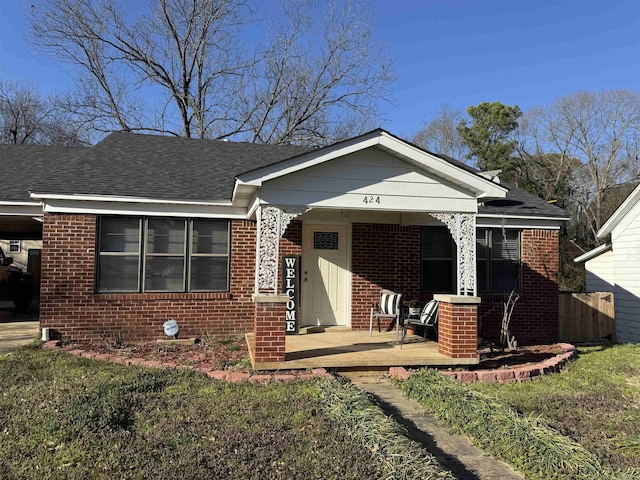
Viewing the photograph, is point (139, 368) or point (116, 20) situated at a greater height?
point (116, 20)

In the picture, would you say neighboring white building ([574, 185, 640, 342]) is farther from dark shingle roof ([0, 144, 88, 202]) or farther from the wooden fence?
dark shingle roof ([0, 144, 88, 202])

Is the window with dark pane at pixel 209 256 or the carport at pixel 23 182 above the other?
the carport at pixel 23 182

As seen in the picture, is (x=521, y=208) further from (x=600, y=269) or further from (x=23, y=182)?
(x=23, y=182)

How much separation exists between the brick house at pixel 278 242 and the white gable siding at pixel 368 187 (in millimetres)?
16

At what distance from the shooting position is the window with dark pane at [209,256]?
373 inches

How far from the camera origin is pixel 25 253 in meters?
23.5

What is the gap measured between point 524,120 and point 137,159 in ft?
90.3

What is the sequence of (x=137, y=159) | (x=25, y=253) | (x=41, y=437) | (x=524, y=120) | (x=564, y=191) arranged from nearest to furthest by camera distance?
1. (x=41, y=437)
2. (x=137, y=159)
3. (x=25, y=253)
4. (x=564, y=191)
5. (x=524, y=120)

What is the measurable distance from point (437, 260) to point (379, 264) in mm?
1313

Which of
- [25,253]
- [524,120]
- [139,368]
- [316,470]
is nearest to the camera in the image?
[316,470]

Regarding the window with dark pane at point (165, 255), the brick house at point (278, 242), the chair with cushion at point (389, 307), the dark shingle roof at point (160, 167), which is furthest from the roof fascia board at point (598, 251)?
the window with dark pane at point (165, 255)

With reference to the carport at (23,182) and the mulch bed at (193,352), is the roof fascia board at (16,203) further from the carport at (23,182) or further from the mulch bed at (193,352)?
the mulch bed at (193,352)

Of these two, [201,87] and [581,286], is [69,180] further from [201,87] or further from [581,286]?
[581,286]

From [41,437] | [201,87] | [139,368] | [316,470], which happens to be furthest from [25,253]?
[316,470]
